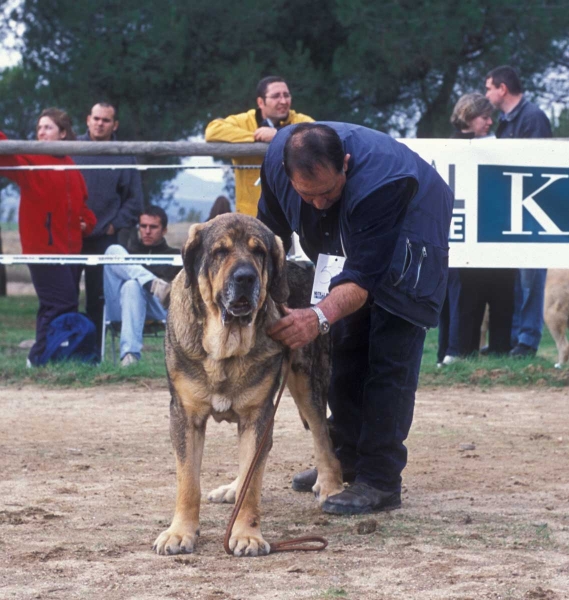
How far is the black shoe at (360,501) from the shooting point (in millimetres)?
4832

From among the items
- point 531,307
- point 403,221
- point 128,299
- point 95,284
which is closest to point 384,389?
point 403,221

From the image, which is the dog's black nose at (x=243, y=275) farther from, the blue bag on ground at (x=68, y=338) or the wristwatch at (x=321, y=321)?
the blue bag on ground at (x=68, y=338)

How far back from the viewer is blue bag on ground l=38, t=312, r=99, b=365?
8.77 meters

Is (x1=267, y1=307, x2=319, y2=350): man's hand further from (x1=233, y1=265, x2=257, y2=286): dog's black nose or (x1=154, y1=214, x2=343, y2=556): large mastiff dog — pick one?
(x1=233, y1=265, x2=257, y2=286): dog's black nose

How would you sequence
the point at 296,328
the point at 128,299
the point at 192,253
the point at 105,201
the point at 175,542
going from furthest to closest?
the point at 105,201 < the point at 128,299 < the point at 296,328 < the point at 192,253 < the point at 175,542

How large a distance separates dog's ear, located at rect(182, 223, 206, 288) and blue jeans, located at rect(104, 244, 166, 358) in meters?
4.74

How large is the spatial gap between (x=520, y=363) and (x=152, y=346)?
456cm

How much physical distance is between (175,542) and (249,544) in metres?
0.30

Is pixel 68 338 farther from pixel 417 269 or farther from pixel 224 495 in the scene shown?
pixel 417 269

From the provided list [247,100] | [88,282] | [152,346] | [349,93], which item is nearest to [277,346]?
[88,282]

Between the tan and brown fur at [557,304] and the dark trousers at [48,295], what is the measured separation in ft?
15.0

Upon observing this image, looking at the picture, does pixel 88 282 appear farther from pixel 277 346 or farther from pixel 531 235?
pixel 277 346

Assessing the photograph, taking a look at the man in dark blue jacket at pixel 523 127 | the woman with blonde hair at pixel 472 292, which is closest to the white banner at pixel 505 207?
the woman with blonde hair at pixel 472 292

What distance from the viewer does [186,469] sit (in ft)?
14.0
